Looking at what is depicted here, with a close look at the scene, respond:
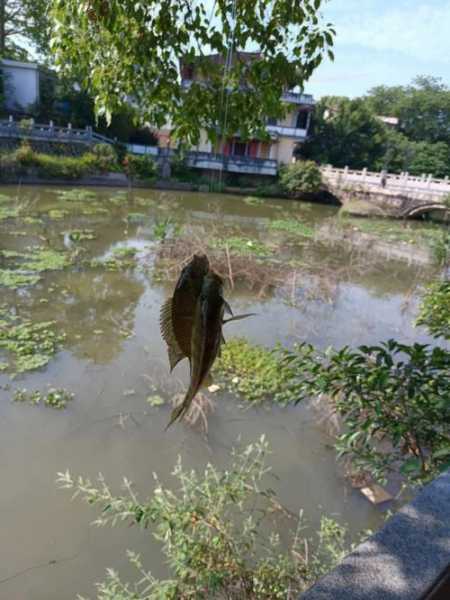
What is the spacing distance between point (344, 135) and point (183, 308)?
26.0 metres

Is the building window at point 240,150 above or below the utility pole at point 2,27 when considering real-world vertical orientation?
below

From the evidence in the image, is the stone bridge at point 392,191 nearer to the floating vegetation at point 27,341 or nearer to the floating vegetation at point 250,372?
the floating vegetation at point 250,372

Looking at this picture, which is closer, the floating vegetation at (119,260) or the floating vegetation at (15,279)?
the floating vegetation at (15,279)

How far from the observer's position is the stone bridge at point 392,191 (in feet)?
62.1

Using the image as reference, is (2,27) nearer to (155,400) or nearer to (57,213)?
(57,213)

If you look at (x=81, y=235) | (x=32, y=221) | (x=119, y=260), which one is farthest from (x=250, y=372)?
(x=32, y=221)

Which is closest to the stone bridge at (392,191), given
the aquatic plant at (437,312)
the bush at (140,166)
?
the bush at (140,166)

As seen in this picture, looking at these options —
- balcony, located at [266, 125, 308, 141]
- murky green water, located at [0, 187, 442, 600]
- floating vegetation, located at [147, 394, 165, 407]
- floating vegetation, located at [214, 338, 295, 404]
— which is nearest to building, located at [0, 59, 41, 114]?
balcony, located at [266, 125, 308, 141]

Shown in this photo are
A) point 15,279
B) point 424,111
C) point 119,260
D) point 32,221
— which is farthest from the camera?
point 424,111

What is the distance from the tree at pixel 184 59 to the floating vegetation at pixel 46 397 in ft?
9.18

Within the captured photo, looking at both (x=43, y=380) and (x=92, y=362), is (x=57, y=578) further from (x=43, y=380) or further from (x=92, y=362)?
(x=92, y=362)

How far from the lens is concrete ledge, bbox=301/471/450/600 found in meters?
0.82

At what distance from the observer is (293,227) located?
1356cm

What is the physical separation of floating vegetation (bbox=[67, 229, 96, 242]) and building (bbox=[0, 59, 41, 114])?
12424mm
